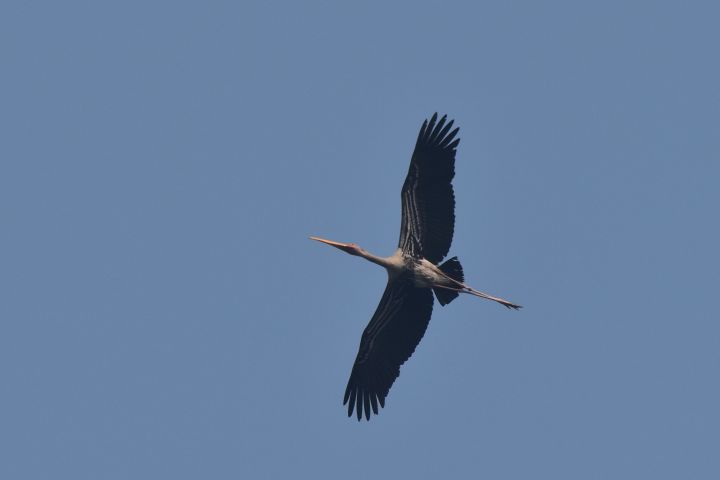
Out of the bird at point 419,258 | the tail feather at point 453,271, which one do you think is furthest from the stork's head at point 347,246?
the tail feather at point 453,271

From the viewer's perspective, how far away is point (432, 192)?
101 ft

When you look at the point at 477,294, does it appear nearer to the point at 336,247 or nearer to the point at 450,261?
the point at 450,261

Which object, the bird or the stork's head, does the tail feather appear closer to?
the bird

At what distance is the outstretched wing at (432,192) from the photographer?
101 feet

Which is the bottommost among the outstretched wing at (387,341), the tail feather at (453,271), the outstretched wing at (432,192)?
the outstretched wing at (387,341)

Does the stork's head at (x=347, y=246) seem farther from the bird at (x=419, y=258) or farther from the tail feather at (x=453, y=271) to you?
the tail feather at (x=453, y=271)

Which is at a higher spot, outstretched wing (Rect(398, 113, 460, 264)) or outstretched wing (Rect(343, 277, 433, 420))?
outstretched wing (Rect(398, 113, 460, 264))

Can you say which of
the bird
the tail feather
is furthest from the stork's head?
the tail feather

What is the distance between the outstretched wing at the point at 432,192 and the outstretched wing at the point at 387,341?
3.77ft

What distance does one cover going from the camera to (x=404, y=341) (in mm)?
32250

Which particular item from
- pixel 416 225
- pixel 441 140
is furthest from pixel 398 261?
pixel 441 140

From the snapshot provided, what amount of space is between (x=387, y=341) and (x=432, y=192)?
3940 mm

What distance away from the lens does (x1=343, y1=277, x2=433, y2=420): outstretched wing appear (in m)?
31.8

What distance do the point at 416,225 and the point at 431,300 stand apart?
1.88m
